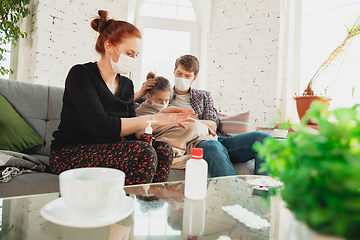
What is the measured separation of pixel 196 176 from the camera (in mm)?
704

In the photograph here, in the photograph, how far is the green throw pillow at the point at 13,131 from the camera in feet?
4.20

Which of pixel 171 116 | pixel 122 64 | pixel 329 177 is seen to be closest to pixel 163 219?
pixel 329 177

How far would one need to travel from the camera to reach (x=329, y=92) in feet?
8.13

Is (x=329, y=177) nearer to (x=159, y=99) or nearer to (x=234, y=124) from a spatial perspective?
(x=159, y=99)

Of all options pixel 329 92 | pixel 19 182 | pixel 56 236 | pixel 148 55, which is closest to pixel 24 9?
pixel 148 55

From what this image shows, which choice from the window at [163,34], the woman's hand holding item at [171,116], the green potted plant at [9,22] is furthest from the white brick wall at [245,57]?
→ the green potted plant at [9,22]

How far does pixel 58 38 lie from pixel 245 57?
6.79ft

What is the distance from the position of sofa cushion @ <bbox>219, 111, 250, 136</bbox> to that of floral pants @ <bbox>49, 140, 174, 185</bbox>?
99 cm

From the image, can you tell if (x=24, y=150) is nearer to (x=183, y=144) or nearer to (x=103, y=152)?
(x=103, y=152)

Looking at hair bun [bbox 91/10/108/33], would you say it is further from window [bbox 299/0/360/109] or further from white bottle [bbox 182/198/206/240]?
window [bbox 299/0/360/109]

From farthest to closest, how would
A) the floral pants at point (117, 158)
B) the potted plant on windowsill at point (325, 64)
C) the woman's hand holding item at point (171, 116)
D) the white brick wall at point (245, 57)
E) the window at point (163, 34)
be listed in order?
the window at point (163, 34) → the white brick wall at point (245, 57) → the potted plant on windowsill at point (325, 64) → the woman's hand holding item at point (171, 116) → the floral pants at point (117, 158)

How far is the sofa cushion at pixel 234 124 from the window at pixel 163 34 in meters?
1.53

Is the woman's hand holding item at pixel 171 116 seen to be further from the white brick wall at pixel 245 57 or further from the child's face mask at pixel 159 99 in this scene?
the white brick wall at pixel 245 57

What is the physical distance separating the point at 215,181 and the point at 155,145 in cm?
42
